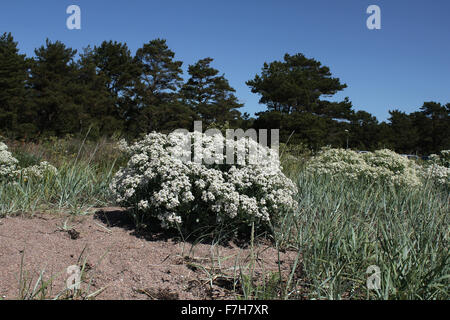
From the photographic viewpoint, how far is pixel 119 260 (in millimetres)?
3273

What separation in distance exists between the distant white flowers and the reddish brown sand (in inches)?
134

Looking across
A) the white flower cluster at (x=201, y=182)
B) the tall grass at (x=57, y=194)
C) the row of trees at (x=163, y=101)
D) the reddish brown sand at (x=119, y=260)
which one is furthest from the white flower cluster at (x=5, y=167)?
the row of trees at (x=163, y=101)

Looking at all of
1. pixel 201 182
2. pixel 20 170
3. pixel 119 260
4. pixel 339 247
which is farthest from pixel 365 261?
pixel 20 170

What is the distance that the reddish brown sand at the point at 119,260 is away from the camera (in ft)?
9.29

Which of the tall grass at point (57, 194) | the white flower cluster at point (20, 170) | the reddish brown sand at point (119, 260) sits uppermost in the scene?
the white flower cluster at point (20, 170)

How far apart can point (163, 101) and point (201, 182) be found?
3247 centimetres

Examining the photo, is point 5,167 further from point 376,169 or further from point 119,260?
point 376,169

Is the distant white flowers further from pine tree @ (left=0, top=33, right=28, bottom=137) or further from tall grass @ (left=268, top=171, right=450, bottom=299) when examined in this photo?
pine tree @ (left=0, top=33, right=28, bottom=137)

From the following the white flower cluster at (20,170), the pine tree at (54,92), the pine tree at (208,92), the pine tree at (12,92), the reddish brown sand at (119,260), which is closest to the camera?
the reddish brown sand at (119,260)

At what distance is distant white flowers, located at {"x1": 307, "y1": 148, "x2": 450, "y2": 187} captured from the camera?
252 inches

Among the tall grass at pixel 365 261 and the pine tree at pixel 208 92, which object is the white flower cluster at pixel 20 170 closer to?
the tall grass at pixel 365 261

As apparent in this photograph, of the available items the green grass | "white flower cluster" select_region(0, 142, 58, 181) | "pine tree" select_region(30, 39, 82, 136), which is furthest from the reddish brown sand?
"pine tree" select_region(30, 39, 82, 136)
